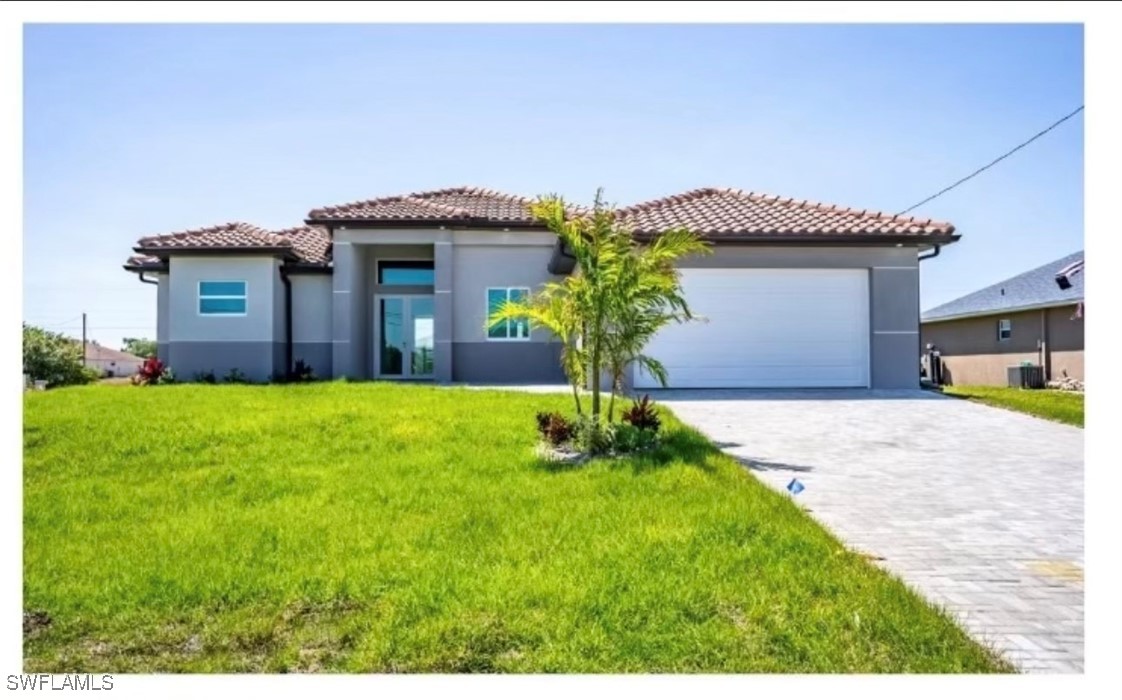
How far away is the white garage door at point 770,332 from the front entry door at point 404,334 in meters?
7.88

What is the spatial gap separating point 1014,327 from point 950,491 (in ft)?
70.7

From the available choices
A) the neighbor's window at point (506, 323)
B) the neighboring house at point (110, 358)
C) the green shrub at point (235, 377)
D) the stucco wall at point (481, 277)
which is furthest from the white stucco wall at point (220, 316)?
the neighboring house at point (110, 358)

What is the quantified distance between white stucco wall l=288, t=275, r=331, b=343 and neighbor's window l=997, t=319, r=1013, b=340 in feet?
75.1

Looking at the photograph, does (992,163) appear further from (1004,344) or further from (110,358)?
(110,358)

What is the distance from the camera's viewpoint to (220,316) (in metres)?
18.7

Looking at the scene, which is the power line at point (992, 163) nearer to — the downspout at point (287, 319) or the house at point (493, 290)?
the house at point (493, 290)

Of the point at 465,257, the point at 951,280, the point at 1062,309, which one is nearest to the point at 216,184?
the point at 465,257

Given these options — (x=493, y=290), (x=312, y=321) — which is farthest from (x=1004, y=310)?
(x=312, y=321)

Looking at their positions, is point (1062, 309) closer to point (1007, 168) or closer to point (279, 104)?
point (1007, 168)

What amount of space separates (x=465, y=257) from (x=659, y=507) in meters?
13.2

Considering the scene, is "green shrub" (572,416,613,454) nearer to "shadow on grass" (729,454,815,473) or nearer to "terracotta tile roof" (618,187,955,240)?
"shadow on grass" (729,454,815,473)

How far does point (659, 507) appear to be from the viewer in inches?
241

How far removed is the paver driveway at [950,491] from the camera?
4352 mm

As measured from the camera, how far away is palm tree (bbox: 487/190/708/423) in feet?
28.0
